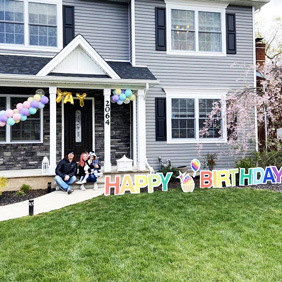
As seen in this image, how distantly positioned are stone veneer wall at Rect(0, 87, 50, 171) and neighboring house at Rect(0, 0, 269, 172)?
3 cm

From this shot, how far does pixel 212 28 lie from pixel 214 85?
210 cm

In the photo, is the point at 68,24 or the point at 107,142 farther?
the point at 68,24

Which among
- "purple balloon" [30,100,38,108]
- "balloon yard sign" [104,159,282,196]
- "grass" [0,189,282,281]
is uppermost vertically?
"purple balloon" [30,100,38,108]

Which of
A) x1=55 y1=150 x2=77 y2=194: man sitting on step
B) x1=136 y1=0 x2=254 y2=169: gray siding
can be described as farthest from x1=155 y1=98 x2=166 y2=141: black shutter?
x1=55 y1=150 x2=77 y2=194: man sitting on step

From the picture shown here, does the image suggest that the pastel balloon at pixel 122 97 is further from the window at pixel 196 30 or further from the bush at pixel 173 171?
the window at pixel 196 30

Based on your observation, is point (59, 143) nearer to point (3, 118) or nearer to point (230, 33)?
point (3, 118)

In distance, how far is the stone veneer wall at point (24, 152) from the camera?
870 cm

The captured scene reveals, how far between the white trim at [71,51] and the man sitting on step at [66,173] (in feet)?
7.89

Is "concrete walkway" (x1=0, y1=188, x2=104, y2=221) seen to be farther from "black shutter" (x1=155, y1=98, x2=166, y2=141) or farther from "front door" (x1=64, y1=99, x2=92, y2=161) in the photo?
"black shutter" (x1=155, y1=98, x2=166, y2=141)

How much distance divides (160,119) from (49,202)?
15.2 ft

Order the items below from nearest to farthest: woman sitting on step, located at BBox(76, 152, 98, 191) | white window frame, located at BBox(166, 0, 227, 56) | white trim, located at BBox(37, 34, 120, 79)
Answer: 1. woman sitting on step, located at BBox(76, 152, 98, 191)
2. white trim, located at BBox(37, 34, 120, 79)
3. white window frame, located at BBox(166, 0, 227, 56)

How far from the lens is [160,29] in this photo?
9.38 meters

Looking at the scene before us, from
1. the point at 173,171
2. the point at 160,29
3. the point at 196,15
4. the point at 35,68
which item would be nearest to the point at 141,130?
the point at 173,171

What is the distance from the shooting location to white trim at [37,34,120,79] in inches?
294
